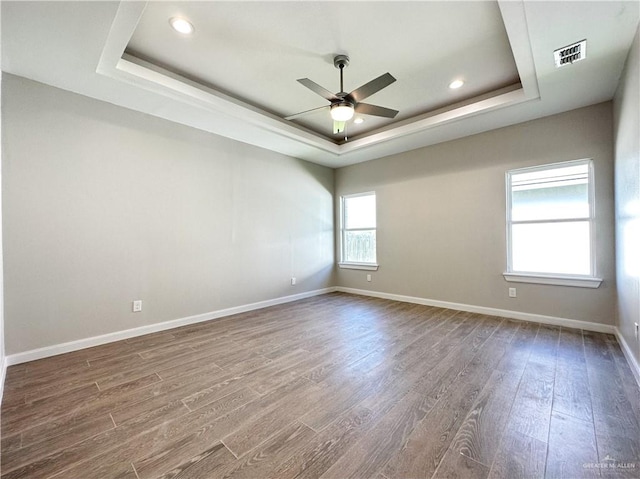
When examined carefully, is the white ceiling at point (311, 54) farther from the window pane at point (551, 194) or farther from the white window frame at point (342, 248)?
the white window frame at point (342, 248)

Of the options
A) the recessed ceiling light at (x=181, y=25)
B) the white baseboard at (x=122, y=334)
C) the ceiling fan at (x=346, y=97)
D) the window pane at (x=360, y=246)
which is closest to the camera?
the recessed ceiling light at (x=181, y=25)

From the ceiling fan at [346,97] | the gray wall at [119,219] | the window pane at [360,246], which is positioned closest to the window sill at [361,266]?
the window pane at [360,246]

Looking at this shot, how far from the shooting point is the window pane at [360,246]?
Answer: 17.8 ft

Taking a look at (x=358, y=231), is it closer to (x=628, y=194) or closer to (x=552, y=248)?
(x=552, y=248)

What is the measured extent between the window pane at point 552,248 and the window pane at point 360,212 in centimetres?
238

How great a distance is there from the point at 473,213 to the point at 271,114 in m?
3.36

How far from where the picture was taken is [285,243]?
194 inches

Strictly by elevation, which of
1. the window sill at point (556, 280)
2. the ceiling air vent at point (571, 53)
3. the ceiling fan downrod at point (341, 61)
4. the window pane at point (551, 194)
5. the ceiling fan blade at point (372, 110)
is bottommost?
the window sill at point (556, 280)

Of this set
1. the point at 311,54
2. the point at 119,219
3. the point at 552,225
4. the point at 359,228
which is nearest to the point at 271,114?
the point at 311,54

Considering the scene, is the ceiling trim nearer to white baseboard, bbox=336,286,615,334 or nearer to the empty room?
the empty room

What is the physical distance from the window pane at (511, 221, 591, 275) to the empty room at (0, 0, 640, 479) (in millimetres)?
24

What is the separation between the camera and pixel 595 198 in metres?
3.23

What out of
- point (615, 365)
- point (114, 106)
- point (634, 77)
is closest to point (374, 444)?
point (615, 365)

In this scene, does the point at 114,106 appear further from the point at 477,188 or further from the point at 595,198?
the point at 595,198
